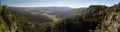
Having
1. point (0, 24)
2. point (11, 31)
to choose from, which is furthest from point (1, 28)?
point (11, 31)

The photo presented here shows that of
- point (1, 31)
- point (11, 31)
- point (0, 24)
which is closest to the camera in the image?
point (1, 31)

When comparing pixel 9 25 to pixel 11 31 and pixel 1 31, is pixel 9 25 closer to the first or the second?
pixel 11 31

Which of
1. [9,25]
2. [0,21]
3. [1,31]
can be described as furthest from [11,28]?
[1,31]

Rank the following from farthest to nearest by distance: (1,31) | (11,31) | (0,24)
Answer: (11,31)
(0,24)
(1,31)

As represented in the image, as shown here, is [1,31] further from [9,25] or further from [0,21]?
[9,25]

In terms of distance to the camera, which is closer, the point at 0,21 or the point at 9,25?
the point at 0,21

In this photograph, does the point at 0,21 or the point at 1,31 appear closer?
the point at 1,31

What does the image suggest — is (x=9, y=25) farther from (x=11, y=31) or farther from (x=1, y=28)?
(x=1, y=28)

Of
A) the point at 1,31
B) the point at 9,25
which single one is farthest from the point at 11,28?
the point at 1,31
